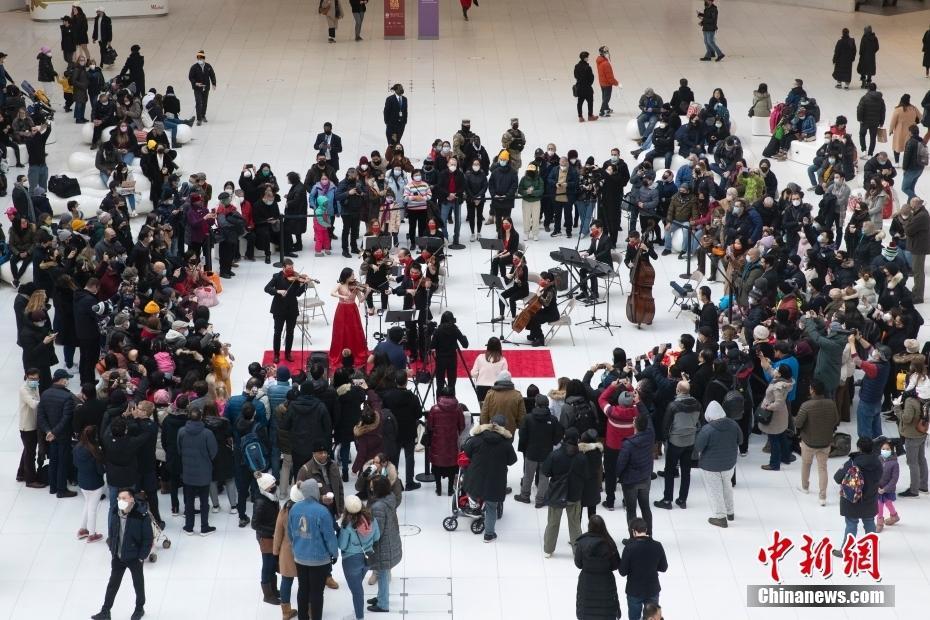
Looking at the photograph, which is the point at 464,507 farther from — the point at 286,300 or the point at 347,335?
the point at 286,300

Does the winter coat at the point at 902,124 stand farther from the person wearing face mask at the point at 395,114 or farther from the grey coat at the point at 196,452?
the grey coat at the point at 196,452

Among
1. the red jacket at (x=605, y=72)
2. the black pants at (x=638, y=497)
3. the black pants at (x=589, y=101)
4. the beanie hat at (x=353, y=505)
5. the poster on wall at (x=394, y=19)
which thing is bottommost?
the black pants at (x=638, y=497)

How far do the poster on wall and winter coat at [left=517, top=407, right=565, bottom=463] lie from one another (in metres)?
23.5

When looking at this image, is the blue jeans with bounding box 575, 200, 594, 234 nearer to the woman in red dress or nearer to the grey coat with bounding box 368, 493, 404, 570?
the woman in red dress

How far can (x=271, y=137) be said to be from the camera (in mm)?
28891

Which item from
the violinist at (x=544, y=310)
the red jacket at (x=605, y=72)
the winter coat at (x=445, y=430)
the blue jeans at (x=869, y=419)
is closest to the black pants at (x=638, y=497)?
the winter coat at (x=445, y=430)

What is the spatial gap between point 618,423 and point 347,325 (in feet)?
16.0

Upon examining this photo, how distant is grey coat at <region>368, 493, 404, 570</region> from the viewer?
13.1m

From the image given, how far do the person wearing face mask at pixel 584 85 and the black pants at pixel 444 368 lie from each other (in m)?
13.2

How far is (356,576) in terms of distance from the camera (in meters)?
13.0

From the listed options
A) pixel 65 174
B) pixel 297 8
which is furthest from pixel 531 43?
pixel 65 174

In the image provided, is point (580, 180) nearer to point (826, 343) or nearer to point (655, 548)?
point (826, 343)

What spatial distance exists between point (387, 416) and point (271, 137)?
1505 cm

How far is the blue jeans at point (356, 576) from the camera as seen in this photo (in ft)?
42.4
